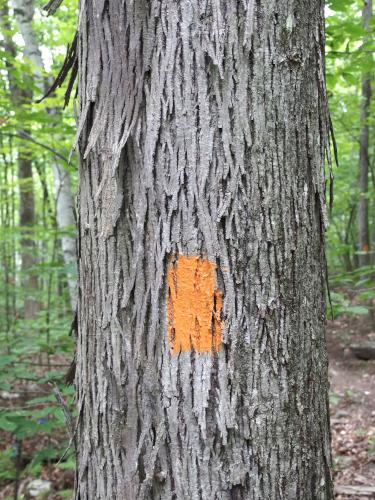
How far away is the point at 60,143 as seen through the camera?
5.06 meters

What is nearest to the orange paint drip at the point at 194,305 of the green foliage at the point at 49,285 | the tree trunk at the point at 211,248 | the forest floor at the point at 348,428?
the tree trunk at the point at 211,248

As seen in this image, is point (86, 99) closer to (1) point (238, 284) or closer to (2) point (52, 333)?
(1) point (238, 284)

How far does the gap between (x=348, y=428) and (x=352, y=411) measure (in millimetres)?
517

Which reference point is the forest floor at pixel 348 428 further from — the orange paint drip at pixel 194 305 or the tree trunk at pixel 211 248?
the orange paint drip at pixel 194 305

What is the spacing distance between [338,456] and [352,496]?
1.03 meters

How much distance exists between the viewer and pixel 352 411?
5.63 metres

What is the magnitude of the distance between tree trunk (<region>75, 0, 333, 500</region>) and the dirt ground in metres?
2.75

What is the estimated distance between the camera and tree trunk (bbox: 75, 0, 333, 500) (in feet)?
3.74

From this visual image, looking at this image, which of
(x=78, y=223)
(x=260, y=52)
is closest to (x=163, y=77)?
(x=260, y=52)

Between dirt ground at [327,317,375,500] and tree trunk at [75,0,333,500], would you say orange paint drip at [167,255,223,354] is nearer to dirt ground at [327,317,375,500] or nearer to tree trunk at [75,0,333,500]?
tree trunk at [75,0,333,500]

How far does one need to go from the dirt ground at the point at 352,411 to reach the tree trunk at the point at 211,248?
2.75 m

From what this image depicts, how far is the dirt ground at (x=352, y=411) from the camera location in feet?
12.7

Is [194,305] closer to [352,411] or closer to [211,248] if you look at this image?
[211,248]

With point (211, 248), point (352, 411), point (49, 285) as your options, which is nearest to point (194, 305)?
point (211, 248)
